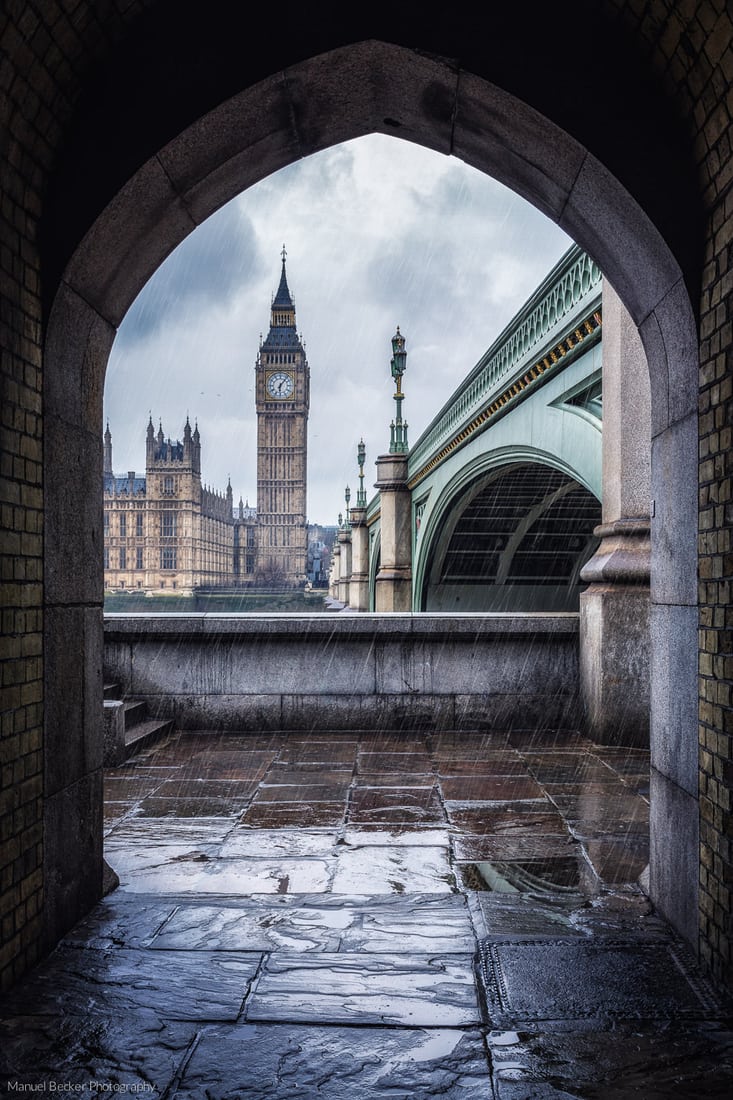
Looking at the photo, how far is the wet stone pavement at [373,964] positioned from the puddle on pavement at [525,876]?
16 mm

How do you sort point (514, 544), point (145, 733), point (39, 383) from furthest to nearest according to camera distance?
point (514, 544) < point (145, 733) < point (39, 383)

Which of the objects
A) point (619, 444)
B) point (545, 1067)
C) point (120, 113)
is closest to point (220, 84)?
point (120, 113)

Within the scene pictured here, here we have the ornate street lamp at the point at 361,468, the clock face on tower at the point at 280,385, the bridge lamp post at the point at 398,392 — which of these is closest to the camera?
the bridge lamp post at the point at 398,392

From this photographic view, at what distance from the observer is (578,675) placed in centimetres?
759

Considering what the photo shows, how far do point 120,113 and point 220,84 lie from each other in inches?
15.0

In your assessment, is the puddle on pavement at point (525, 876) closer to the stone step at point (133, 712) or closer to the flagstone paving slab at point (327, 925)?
the flagstone paving slab at point (327, 925)

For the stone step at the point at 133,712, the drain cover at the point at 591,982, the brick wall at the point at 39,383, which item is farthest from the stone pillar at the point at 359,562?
the drain cover at the point at 591,982

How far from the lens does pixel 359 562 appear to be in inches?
1825

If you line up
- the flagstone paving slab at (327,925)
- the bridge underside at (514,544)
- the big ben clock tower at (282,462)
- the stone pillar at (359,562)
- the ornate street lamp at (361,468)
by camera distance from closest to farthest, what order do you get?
the flagstone paving slab at (327,925)
the bridge underside at (514,544)
the stone pillar at (359,562)
the ornate street lamp at (361,468)
the big ben clock tower at (282,462)

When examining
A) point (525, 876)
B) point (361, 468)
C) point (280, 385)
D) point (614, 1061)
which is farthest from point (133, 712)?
point (280, 385)

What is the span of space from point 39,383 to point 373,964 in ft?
7.56

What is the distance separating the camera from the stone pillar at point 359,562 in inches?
1732

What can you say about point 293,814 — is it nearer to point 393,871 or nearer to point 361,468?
point 393,871

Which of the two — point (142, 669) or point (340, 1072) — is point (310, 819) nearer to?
point (340, 1072)
